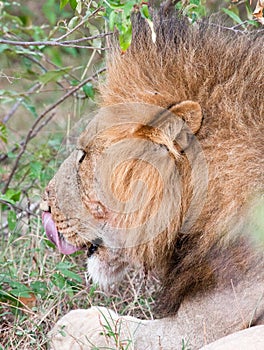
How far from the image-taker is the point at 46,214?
11.0ft

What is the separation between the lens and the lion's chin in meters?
3.27

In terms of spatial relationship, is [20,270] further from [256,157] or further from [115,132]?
[256,157]

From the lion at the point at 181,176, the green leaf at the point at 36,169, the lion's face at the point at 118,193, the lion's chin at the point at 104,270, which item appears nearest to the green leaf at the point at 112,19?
the lion at the point at 181,176

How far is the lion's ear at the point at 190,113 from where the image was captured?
2830 mm

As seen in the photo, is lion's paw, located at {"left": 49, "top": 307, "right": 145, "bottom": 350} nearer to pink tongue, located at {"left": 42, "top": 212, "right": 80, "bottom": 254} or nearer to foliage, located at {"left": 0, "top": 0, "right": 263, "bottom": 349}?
foliage, located at {"left": 0, "top": 0, "right": 263, "bottom": 349}

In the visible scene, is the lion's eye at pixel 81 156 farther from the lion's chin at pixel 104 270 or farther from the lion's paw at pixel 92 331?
the lion's paw at pixel 92 331

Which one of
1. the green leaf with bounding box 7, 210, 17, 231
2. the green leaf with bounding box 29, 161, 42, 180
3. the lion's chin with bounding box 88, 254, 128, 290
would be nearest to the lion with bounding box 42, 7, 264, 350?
Result: the lion's chin with bounding box 88, 254, 128, 290

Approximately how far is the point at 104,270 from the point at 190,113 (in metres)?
0.82

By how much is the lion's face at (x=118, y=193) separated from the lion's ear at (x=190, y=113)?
0.03 m

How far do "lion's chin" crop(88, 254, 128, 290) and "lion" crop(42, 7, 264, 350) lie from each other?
0.13 meters

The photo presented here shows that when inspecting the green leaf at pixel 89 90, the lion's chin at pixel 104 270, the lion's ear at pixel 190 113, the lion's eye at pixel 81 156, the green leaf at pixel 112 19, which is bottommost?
the lion's chin at pixel 104 270

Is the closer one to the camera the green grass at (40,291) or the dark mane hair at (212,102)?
the dark mane hair at (212,102)

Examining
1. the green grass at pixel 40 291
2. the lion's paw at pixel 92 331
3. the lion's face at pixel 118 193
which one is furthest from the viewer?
the green grass at pixel 40 291

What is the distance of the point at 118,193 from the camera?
298 centimetres
